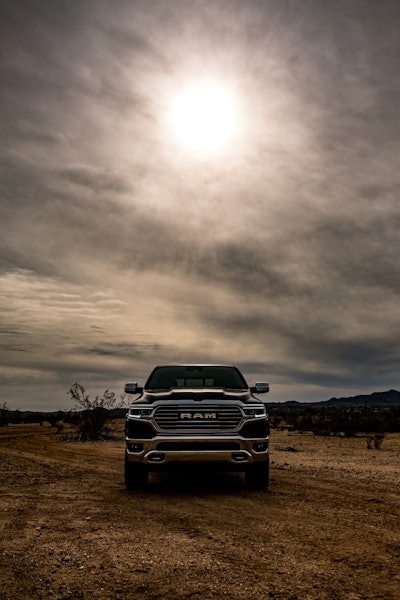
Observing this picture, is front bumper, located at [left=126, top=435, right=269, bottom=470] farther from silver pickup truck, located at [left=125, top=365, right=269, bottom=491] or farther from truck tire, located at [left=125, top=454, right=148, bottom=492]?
truck tire, located at [left=125, top=454, right=148, bottom=492]

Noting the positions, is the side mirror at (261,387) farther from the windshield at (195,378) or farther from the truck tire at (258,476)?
the truck tire at (258,476)

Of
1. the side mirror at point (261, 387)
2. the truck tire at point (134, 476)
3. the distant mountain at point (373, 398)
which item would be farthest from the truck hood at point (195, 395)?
the distant mountain at point (373, 398)

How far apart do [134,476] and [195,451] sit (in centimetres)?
119

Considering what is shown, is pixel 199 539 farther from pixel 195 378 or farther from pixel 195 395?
pixel 195 378

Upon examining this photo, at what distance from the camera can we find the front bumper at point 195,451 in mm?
7906

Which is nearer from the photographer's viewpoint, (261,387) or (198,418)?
(198,418)

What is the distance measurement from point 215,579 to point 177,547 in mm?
969

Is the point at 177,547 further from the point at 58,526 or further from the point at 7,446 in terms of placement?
the point at 7,446

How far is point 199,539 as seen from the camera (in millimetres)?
5508

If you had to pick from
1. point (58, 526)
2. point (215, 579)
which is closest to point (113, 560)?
point (215, 579)

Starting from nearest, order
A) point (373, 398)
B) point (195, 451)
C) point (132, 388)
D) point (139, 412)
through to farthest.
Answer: point (195, 451) → point (139, 412) → point (132, 388) → point (373, 398)

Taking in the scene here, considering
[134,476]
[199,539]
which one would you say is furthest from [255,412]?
[199,539]

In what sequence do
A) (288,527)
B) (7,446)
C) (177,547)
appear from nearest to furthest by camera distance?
1. (177,547)
2. (288,527)
3. (7,446)

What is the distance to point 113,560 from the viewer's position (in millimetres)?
4812
